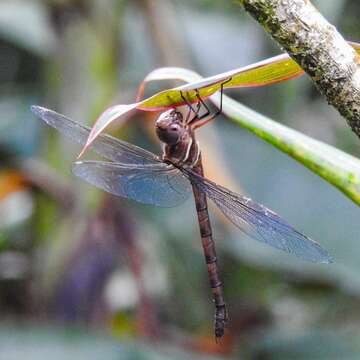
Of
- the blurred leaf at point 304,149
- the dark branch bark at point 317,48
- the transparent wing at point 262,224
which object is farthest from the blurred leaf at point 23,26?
the dark branch bark at point 317,48

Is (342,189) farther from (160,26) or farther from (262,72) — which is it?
(160,26)

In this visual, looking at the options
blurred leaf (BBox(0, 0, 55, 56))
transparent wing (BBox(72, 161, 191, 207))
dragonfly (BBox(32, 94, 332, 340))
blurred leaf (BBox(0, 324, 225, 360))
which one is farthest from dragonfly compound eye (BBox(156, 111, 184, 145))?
blurred leaf (BBox(0, 0, 55, 56))

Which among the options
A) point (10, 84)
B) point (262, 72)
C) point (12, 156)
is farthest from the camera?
point (10, 84)

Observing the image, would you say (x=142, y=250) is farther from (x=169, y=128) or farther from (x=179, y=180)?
(x=169, y=128)

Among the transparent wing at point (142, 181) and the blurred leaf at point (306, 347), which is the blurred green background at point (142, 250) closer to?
the blurred leaf at point (306, 347)

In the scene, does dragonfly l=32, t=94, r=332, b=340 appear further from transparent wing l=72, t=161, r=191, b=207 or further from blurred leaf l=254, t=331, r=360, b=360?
blurred leaf l=254, t=331, r=360, b=360

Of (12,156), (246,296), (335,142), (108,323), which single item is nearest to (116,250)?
(108,323)

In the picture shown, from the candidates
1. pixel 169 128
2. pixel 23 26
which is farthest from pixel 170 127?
pixel 23 26
